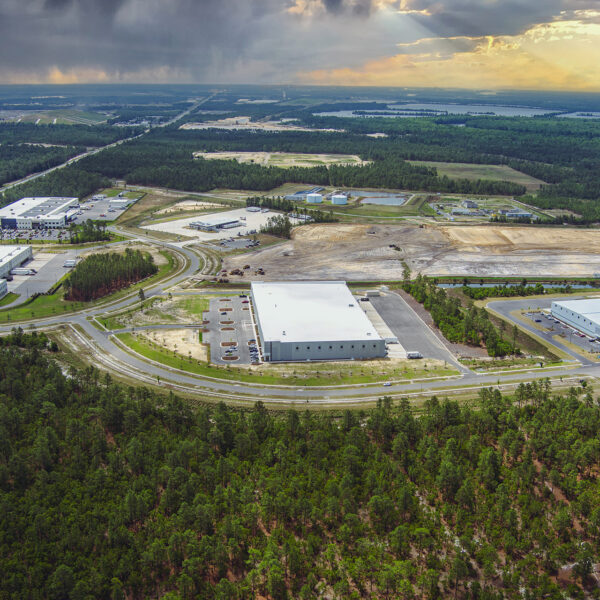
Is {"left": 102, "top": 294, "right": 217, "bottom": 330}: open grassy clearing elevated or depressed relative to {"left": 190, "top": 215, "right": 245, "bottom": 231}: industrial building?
depressed

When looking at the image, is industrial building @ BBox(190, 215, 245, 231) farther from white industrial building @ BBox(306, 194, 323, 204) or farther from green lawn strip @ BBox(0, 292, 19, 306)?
green lawn strip @ BBox(0, 292, 19, 306)

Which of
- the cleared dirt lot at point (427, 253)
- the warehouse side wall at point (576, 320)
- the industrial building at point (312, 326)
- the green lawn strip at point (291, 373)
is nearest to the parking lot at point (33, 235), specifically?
the cleared dirt lot at point (427, 253)

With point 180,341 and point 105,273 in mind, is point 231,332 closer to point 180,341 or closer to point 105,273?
point 180,341

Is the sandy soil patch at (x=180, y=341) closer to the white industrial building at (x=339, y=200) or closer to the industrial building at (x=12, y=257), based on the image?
the industrial building at (x=12, y=257)

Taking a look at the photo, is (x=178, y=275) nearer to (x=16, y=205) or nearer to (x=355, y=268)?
(x=355, y=268)

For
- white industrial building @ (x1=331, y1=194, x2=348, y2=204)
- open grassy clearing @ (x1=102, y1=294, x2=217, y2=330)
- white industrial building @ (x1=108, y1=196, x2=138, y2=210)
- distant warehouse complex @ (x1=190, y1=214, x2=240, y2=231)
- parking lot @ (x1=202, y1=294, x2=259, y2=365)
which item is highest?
white industrial building @ (x1=108, y1=196, x2=138, y2=210)

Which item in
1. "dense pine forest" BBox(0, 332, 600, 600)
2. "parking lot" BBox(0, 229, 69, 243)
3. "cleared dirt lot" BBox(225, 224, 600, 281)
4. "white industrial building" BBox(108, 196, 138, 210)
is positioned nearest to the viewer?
"dense pine forest" BBox(0, 332, 600, 600)

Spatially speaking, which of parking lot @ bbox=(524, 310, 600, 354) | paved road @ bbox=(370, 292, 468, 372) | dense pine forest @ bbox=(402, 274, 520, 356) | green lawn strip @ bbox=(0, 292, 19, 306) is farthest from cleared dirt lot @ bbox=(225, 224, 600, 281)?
green lawn strip @ bbox=(0, 292, 19, 306)

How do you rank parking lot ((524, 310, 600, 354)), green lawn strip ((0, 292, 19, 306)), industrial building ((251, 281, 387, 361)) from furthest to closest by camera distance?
green lawn strip ((0, 292, 19, 306)), parking lot ((524, 310, 600, 354)), industrial building ((251, 281, 387, 361))
